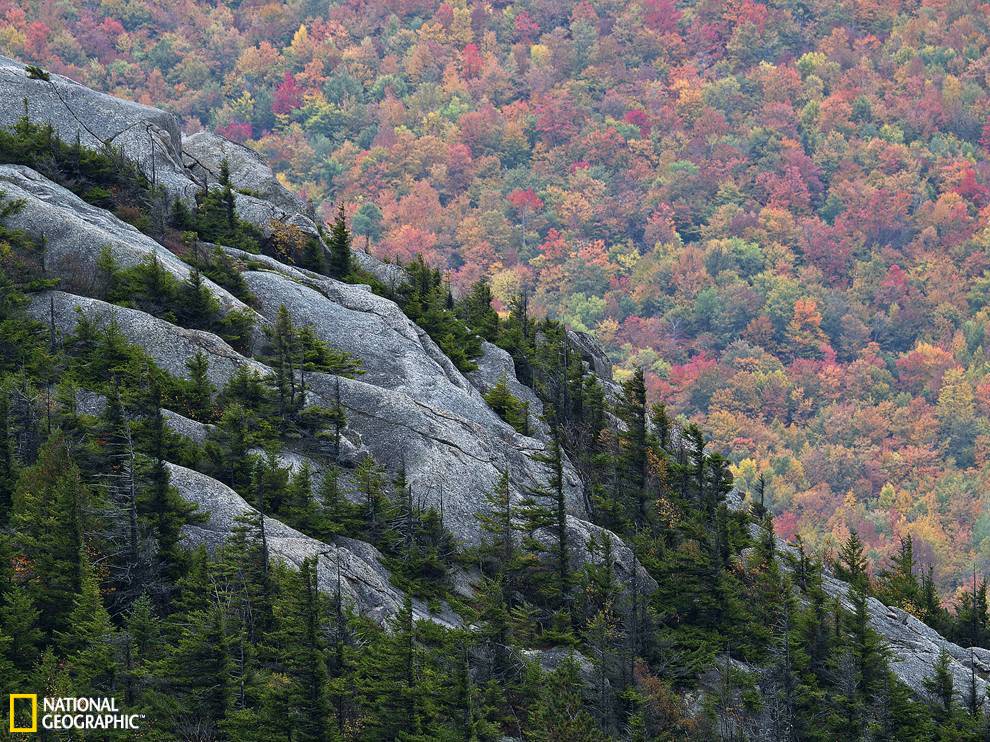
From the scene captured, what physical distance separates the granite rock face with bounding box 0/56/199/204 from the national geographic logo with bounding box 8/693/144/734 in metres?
26.5

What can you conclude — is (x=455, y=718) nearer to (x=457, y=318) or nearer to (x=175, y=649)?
(x=175, y=649)

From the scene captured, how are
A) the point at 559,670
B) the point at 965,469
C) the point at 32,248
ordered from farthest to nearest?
the point at 965,469
the point at 32,248
the point at 559,670

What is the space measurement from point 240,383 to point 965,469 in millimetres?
152360

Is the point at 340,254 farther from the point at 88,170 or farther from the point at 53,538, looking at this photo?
the point at 53,538

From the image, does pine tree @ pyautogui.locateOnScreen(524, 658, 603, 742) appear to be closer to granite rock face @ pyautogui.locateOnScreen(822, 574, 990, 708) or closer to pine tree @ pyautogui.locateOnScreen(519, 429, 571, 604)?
pine tree @ pyautogui.locateOnScreen(519, 429, 571, 604)

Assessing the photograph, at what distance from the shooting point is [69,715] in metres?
33.3

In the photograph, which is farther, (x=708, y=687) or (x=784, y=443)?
(x=784, y=443)

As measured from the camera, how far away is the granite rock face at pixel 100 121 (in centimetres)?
5728

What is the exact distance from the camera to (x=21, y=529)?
3875 centimetres

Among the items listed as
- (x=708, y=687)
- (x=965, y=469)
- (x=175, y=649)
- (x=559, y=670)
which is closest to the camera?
(x=175, y=649)

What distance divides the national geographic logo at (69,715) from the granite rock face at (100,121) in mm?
26478

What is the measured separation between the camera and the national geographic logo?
33.0 metres

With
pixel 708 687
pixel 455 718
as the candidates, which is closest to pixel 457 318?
pixel 708 687

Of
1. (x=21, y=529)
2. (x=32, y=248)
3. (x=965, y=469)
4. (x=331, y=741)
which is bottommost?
(x=331, y=741)
